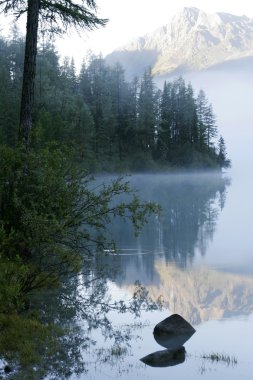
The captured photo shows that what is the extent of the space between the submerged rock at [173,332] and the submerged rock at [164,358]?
20.7 inches

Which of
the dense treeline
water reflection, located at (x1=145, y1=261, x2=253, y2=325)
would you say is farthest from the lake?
the dense treeline

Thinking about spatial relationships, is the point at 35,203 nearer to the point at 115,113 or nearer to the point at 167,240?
the point at 167,240

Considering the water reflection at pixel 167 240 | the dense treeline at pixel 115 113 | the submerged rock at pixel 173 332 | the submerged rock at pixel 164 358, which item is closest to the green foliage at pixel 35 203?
the submerged rock at pixel 173 332

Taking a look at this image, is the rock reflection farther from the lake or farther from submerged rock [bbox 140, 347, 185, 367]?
the lake

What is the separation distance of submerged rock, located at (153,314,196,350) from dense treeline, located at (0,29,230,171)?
4394 cm

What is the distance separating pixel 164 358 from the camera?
803 cm

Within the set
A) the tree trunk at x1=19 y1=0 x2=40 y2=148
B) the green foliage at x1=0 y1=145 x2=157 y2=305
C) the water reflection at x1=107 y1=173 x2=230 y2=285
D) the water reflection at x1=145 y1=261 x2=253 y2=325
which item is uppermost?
the tree trunk at x1=19 y1=0 x2=40 y2=148

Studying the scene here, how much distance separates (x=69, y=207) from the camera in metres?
9.95

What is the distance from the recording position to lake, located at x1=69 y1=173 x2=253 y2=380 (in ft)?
25.6

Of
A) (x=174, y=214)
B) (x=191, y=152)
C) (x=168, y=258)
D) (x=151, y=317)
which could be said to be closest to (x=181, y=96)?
(x=191, y=152)

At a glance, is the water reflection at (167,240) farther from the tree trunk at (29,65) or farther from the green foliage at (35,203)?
the tree trunk at (29,65)

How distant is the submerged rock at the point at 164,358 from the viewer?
7.89m

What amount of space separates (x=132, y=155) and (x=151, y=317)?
227 ft

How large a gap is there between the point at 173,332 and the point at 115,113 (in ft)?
255
